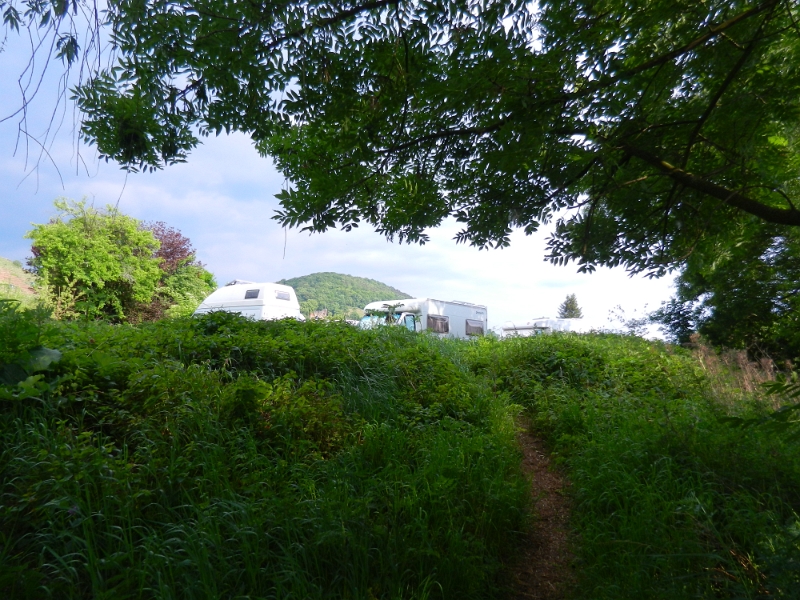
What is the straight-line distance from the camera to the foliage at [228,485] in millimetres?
2693

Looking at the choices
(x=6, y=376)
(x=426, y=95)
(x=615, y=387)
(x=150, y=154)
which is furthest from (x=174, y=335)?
(x=615, y=387)

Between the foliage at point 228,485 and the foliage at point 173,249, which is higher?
the foliage at point 173,249

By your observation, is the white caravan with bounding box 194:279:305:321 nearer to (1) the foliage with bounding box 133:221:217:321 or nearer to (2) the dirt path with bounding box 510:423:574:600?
(1) the foliage with bounding box 133:221:217:321

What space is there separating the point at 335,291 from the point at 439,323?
17.7ft

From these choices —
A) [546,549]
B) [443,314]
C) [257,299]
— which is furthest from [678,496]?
[443,314]

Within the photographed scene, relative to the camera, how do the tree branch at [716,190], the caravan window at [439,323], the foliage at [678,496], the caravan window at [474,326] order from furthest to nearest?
the caravan window at [474,326], the caravan window at [439,323], the tree branch at [716,190], the foliage at [678,496]

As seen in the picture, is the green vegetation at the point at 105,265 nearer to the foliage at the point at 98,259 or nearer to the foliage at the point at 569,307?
the foliage at the point at 98,259

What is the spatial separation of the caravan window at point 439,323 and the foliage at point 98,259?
11.9 meters

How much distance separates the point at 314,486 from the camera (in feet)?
11.7

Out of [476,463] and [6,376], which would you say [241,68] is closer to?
[6,376]

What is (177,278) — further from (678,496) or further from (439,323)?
(678,496)

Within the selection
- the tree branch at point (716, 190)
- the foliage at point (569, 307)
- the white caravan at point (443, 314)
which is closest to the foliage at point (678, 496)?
the tree branch at point (716, 190)

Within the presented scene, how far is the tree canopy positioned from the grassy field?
5.91 ft

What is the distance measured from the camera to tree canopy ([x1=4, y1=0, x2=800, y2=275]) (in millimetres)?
3189
